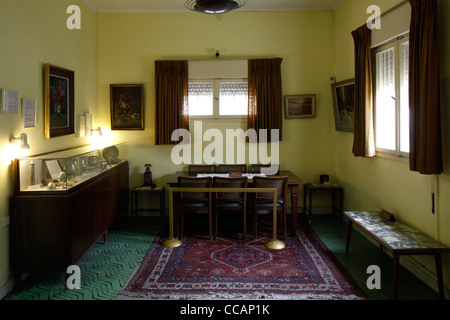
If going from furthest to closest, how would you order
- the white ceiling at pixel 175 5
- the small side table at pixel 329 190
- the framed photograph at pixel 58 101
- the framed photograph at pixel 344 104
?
the small side table at pixel 329 190 → the white ceiling at pixel 175 5 → the framed photograph at pixel 344 104 → the framed photograph at pixel 58 101

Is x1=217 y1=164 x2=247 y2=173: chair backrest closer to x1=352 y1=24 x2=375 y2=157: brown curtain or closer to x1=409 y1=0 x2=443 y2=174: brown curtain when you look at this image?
x1=352 y1=24 x2=375 y2=157: brown curtain

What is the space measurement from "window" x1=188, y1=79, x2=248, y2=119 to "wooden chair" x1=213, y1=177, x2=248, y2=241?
1822 mm

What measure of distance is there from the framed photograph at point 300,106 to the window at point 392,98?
5.64ft

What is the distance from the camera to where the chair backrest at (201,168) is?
6.48 meters

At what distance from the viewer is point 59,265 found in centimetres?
379

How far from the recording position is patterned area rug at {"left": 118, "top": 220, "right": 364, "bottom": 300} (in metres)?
3.65

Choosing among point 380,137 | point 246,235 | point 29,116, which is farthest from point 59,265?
point 380,137

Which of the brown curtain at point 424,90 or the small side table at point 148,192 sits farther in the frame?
the small side table at point 148,192

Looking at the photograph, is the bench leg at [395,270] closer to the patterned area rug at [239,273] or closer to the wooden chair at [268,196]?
the patterned area rug at [239,273]

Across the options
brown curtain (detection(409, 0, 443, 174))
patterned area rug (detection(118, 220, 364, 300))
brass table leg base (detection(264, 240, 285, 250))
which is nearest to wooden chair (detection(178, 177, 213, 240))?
patterned area rug (detection(118, 220, 364, 300))

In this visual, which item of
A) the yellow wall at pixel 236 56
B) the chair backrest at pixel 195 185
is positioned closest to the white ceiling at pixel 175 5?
the yellow wall at pixel 236 56

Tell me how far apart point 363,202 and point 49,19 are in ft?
17.0

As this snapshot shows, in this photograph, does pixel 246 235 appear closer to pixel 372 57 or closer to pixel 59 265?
pixel 59 265

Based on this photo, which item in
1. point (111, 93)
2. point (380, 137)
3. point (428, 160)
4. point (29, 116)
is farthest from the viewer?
point (111, 93)
